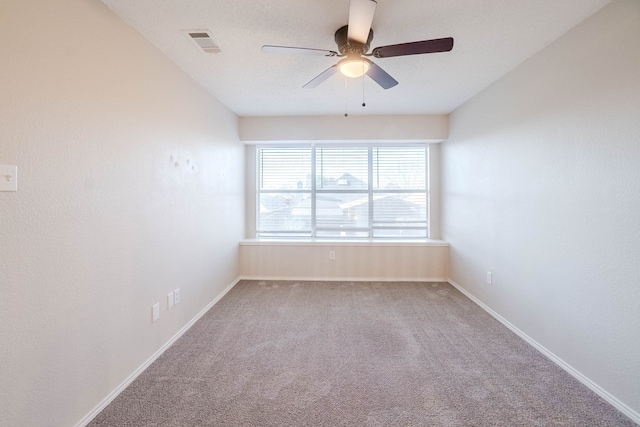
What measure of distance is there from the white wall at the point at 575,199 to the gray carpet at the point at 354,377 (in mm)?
A: 308

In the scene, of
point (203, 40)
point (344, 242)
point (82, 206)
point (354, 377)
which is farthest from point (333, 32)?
point (344, 242)

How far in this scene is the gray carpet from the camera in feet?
4.91

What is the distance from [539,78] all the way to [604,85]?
579 mm

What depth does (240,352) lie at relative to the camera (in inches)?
83.0

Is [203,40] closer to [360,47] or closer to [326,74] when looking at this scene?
[326,74]

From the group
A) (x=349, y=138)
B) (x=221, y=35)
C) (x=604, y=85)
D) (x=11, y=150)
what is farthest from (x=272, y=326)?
(x=604, y=85)

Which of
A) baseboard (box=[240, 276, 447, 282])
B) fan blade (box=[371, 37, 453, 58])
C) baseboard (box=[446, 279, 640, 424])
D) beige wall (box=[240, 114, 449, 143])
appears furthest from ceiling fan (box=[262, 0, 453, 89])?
baseboard (box=[240, 276, 447, 282])

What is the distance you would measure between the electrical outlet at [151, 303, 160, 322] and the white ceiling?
6.69ft

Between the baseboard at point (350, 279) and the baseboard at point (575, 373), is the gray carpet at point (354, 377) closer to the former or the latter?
the baseboard at point (575, 373)

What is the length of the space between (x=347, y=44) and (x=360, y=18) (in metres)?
0.32

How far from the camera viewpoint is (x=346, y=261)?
3959mm

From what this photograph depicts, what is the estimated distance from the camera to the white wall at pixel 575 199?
5.03ft

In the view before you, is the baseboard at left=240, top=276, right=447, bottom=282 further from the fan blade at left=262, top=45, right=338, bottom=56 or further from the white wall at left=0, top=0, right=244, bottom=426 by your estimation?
the fan blade at left=262, top=45, right=338, bottom=56

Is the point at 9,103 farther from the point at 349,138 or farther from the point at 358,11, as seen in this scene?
the point at 349,138
